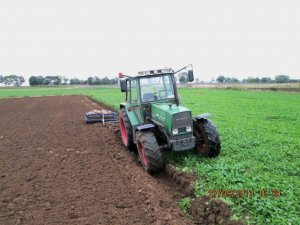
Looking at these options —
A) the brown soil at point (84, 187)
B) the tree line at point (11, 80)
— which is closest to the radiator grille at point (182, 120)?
the brown soil at point (84, 187)

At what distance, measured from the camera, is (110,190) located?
5820 millimetres

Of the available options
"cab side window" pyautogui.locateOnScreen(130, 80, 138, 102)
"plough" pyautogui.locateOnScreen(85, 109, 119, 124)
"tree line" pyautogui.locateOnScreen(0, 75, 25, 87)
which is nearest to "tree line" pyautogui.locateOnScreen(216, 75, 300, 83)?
"plough" pyautogui.locateOnScreen(85, 109, 119, 124)

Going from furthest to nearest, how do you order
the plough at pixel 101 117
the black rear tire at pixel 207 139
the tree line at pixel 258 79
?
the tree line at pixel 258 79
the plough at pixel 101 117
the black rear tire at pixel 207 139

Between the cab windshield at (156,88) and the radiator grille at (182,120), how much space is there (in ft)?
4.32

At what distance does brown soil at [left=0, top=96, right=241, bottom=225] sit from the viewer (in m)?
4.82

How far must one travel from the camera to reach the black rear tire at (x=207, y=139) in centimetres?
677

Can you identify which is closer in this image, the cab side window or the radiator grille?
the radiator grille

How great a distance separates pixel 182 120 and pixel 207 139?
0.80m

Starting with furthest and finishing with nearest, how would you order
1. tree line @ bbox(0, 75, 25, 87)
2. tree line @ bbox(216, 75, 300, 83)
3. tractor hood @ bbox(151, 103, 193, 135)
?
tree line @ bbox(0, 75, 25, 87), tree line @ bbox(216, 75, 300, 83), tractor hood @ bbox(151, 103, 193, 135)

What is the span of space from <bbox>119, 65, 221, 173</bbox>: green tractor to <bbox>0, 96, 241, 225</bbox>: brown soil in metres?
0.61

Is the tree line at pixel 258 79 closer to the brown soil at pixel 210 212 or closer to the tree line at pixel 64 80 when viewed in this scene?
the tree line at pixel 64 80

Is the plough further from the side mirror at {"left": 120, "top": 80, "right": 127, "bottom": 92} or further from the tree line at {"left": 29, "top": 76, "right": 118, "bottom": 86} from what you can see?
the tree line at {"left": 29, "top": 76, "right": 118, "bottom": 86}

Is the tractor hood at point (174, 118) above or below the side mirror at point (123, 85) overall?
below

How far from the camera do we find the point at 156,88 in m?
7.78
